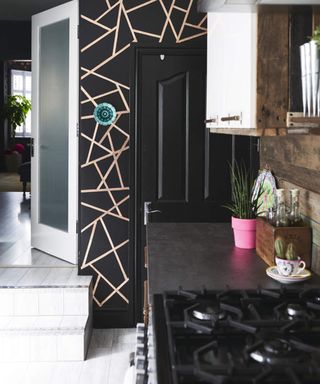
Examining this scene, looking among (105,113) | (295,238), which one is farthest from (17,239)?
(295,238)

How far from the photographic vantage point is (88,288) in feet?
14.7

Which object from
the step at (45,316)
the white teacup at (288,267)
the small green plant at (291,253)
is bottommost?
the step at (45,316)

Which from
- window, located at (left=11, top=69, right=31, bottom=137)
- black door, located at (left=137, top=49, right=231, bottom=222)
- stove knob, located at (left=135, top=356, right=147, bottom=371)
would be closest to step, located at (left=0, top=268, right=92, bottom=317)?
black door, located at (left=137, top=49, right=231, bottom=222)

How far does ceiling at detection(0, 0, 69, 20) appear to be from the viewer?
8.12m

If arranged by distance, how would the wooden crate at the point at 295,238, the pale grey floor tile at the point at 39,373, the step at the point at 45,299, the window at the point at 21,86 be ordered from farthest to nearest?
1. the window at the point at 21,86
2. the step at the point at 45,299
3. the pale grey floor tile at the point at 39,373
4. the wooden crate at the point at 295,238

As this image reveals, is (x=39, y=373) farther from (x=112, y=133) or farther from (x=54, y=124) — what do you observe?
(x=54, y=124)

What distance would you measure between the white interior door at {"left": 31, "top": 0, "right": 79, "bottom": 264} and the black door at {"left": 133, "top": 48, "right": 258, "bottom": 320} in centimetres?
73

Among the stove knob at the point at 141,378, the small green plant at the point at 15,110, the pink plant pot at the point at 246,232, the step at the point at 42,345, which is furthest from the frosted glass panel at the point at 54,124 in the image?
the small green plant at the point at 15,110

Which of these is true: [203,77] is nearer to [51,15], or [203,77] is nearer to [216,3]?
[51,15]

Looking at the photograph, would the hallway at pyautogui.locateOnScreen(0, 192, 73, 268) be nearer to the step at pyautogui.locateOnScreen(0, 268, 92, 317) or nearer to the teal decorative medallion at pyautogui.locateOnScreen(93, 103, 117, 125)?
the step at pyautogui.locateOnScreen(0, 268, 92, 317)

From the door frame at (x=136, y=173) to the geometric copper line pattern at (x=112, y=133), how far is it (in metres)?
0.06

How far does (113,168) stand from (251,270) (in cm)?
240

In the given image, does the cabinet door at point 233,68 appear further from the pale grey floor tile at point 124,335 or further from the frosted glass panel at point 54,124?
the frosted glass panel at point 54,124

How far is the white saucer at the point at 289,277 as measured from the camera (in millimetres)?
2156
